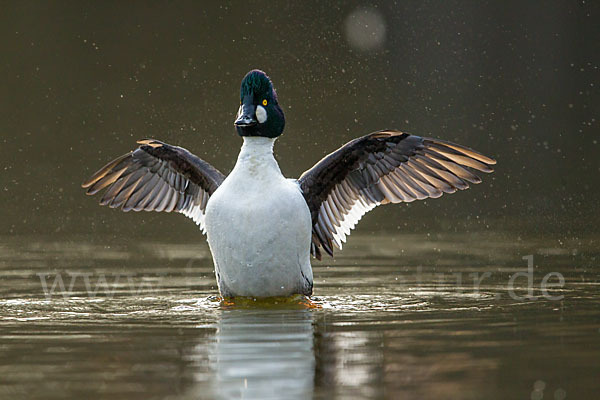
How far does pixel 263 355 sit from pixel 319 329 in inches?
38.5

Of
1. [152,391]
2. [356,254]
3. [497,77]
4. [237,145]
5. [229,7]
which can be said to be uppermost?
[229,7]

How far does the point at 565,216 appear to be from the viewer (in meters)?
13.9

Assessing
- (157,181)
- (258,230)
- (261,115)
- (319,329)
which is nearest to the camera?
(319,329)

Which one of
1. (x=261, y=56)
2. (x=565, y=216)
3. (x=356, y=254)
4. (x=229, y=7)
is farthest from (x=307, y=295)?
(x=229, y=7)

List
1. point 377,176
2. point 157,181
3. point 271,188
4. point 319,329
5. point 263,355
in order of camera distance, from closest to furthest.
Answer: point 263,355 < point 319,329 < point 271,188 < point 377,176 < point 157,181

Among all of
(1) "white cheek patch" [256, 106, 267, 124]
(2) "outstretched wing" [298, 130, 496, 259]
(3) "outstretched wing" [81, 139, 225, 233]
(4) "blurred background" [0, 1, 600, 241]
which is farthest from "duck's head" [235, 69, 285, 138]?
(4) "blurred background" [0, 1, 600, 241]

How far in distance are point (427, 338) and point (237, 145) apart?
1573 centimetres

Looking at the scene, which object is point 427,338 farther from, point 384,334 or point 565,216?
point 565,216

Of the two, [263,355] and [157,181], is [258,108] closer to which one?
[157,181]

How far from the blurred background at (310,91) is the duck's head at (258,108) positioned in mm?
4838

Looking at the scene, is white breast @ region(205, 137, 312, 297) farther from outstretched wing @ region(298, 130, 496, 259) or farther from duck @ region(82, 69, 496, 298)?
outstretched wing @ region(298, 130, 496, 259)

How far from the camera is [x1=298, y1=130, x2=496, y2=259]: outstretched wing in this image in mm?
9289

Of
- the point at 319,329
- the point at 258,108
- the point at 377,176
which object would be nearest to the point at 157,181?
the point at 258,108

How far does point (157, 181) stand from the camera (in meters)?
10.4
